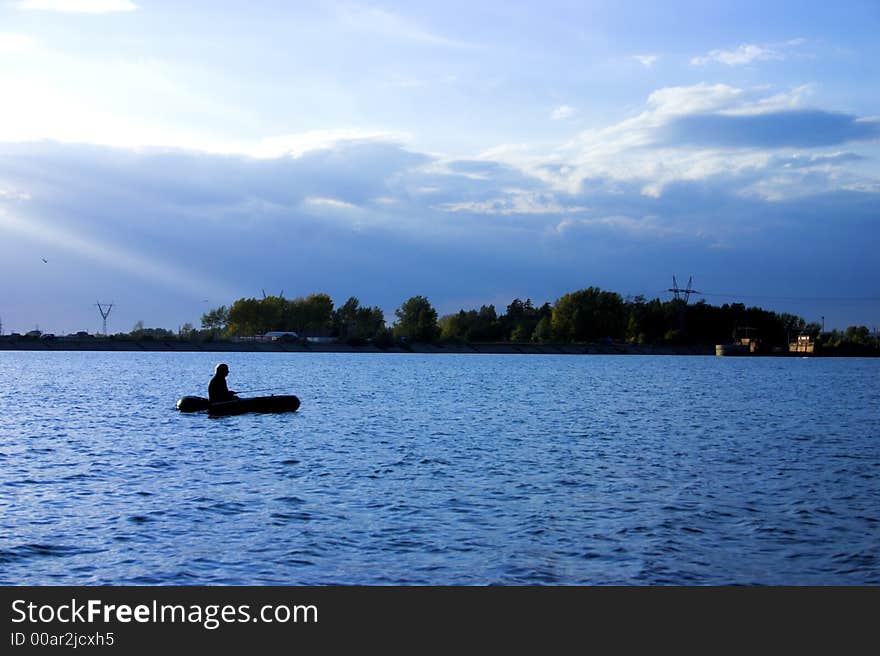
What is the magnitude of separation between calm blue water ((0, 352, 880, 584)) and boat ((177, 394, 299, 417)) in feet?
2.30

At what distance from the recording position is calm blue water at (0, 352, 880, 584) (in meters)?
15.9

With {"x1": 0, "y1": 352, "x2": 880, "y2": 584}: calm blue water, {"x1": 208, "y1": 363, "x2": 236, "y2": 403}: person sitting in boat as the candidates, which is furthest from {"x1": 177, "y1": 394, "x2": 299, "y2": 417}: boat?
{"x1": 0, "y1": 352, "x2": 880, "y2": 584}: calm blue water

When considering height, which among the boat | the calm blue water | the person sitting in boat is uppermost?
the person sitting in boat

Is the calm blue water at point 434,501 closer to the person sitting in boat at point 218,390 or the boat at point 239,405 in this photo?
the boat at point 239,405

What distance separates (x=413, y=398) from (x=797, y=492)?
4484 centimetres

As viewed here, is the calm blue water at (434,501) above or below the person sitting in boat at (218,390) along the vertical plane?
below

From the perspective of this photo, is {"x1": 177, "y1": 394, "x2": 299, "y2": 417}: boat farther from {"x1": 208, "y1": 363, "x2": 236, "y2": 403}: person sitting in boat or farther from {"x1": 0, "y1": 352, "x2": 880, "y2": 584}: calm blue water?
{"x1": 0, "y1": 352, "x2": 880, "y2": 584}: calm blue water

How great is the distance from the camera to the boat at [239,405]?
45156 mm

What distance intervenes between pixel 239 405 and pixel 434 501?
2549cm

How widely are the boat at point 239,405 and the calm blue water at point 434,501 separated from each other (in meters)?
0.70

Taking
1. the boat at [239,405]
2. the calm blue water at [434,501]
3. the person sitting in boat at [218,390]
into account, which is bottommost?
the calm blue water at [434,501]

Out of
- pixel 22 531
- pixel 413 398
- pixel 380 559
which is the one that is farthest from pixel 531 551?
pixel 413 398

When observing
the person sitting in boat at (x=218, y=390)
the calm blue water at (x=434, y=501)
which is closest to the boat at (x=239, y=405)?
the person sitting in boat at (x=218, y=390)
